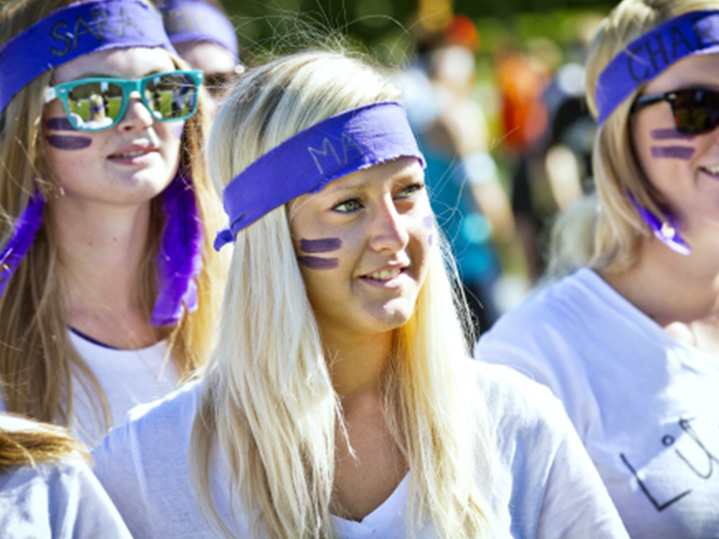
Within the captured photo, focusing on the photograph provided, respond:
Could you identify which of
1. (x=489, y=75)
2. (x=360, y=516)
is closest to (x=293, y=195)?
(x=360, y=516)

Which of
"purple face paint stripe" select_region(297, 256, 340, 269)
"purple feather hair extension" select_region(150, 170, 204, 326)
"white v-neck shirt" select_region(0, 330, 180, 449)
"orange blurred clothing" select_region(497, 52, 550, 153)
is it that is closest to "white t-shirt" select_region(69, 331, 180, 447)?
"white v-neck shirt" select_region(0, 330, 180, 449)

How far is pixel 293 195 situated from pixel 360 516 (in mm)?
763

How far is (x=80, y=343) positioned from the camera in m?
3.07

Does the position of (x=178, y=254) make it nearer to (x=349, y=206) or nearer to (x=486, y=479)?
(x=349, y=206)

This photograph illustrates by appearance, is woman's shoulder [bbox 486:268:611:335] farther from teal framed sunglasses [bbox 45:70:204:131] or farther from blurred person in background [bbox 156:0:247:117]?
blurred person in background [bbox 156:0:247:117]

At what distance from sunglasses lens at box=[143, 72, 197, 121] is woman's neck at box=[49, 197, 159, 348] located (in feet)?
1.15

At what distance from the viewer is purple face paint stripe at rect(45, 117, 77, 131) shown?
311 centimetres

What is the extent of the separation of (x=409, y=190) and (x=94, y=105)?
1216mm

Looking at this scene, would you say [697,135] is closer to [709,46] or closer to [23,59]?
[709,46]

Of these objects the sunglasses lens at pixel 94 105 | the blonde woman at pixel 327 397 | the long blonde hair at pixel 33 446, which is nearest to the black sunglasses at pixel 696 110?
the blonde woman at pixel 327 397

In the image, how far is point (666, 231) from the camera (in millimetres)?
3113

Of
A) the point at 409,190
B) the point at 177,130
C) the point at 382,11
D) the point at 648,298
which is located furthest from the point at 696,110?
the point at 382,11

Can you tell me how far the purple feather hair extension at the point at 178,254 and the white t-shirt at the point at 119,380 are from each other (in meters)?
0.14

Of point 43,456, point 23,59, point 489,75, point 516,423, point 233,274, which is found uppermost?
point 23,59
